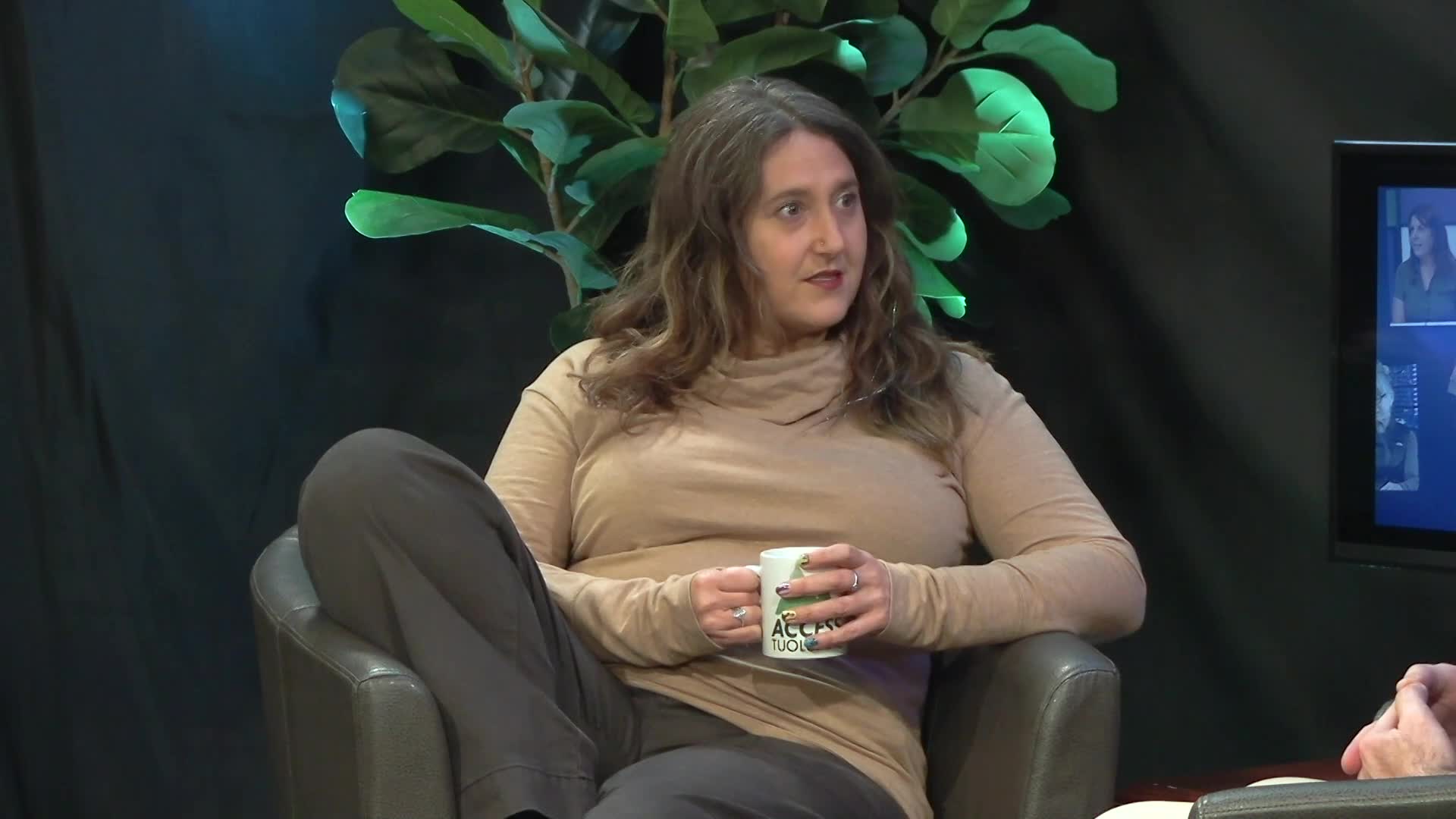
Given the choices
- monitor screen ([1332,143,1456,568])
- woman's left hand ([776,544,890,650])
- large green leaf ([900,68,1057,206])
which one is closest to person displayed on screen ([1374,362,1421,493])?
monitor screen ([1332,143,1456,568])

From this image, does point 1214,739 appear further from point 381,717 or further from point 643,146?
point 381,717

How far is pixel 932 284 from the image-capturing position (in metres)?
2.62

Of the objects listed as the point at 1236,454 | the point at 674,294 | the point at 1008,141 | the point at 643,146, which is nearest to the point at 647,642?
the point at 674,294

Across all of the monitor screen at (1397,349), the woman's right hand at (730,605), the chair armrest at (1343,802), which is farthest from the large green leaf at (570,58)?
the chair armrest at (1343,802)

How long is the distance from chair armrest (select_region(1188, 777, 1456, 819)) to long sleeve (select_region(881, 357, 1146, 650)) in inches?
28.2

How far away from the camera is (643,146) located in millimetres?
2512

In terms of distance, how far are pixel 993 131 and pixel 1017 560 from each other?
83cm

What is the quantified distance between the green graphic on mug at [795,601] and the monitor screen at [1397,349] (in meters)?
0.56

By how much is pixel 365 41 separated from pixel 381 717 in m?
1.28

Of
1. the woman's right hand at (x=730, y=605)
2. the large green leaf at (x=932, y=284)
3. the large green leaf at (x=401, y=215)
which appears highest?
the large green leaf at (x=401, y=215)

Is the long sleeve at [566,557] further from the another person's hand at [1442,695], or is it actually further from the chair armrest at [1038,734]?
the another person's hand at [1442,695]

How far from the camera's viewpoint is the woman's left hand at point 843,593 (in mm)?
1725

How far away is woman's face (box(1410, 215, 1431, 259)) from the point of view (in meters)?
1.69

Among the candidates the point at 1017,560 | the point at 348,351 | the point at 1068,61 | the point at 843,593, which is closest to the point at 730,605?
the point at 843,593
